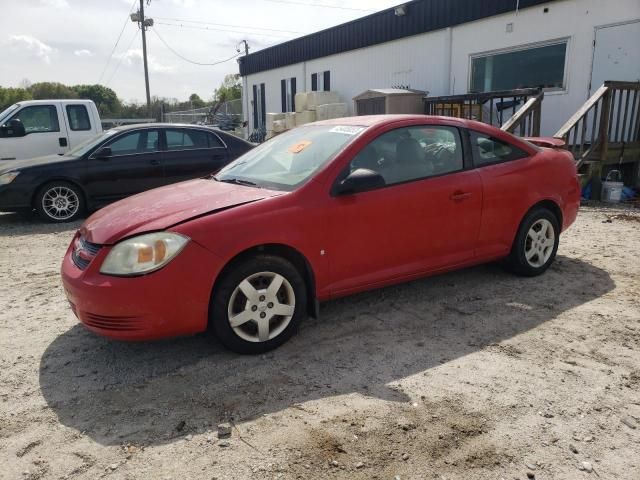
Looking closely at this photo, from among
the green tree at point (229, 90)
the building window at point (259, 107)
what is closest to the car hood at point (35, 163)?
the building window at point (259, 107)

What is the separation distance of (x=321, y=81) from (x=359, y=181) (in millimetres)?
17678

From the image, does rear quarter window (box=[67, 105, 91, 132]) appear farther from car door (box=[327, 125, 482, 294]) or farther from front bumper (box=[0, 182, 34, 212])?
car door (box=[327, 125, 482, 294])

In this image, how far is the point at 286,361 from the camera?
337cm

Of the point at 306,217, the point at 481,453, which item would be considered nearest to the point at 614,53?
the point at 306,217

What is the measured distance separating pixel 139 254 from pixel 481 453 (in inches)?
85.1

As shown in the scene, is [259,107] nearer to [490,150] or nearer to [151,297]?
[490,150]

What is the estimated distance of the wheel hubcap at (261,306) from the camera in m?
3.28

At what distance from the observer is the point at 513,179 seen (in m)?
4.50

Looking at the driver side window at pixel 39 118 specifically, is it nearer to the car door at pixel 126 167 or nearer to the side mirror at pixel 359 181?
the car door at pixel 126 167

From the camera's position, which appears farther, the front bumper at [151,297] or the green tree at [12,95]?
the green tree at [12,95]

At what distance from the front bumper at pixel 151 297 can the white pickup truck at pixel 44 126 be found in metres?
7.89

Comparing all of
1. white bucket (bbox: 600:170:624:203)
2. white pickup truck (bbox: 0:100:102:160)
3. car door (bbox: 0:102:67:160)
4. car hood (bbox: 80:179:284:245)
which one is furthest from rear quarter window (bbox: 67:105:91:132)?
white bucket (bbox: 600:170:624:203)

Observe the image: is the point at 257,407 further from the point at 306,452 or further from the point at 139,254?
the point at 139,254

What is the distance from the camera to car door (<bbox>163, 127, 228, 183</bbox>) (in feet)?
27.7
